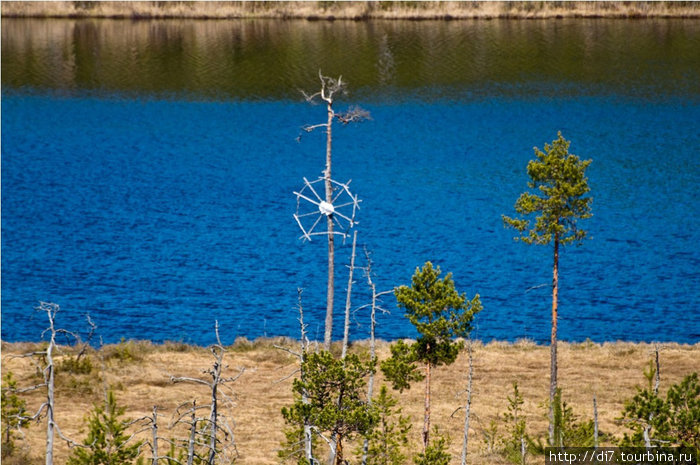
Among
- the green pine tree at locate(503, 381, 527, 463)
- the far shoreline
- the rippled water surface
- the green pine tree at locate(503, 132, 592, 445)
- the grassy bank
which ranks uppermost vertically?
the grassy bank

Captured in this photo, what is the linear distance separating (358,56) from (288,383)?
7545cm

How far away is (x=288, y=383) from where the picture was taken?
150 feet

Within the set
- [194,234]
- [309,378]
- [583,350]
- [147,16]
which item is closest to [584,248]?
[583,350]

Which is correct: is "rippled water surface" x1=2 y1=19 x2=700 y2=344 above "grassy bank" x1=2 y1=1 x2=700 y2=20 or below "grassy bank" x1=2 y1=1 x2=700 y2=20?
below

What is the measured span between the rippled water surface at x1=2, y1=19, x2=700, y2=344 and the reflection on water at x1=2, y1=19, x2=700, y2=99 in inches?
15.7

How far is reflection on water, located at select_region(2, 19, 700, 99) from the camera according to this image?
108 m

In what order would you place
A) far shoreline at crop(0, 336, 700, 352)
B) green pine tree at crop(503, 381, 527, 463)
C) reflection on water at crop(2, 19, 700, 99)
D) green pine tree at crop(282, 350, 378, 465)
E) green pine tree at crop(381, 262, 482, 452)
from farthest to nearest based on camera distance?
reflection on water at crop(2, 19, 700, 99), far shoreline at crop(0, 336, 700, 352), green pine tree at crop(503, 381, 527, 463), green pine tree at crop(381, 262, 482, 452), green pine tree at crop(282, 350, 378, 465)

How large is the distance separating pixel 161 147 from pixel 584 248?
1685 inches

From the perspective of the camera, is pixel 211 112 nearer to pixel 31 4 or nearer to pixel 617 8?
pixel 31 4

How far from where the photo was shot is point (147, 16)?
13712cm

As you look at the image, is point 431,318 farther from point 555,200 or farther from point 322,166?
point 322,166

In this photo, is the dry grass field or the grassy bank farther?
the grassy bank

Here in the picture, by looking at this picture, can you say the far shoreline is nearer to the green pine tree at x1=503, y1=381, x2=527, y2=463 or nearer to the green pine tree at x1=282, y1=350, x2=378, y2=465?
the green pine tree at x1=503, y1=381, x2=527, y2=463

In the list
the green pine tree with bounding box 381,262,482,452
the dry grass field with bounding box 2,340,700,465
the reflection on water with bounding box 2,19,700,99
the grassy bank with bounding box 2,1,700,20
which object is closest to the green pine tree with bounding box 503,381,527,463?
the dry grass field with bounding box 2,340,700,465
